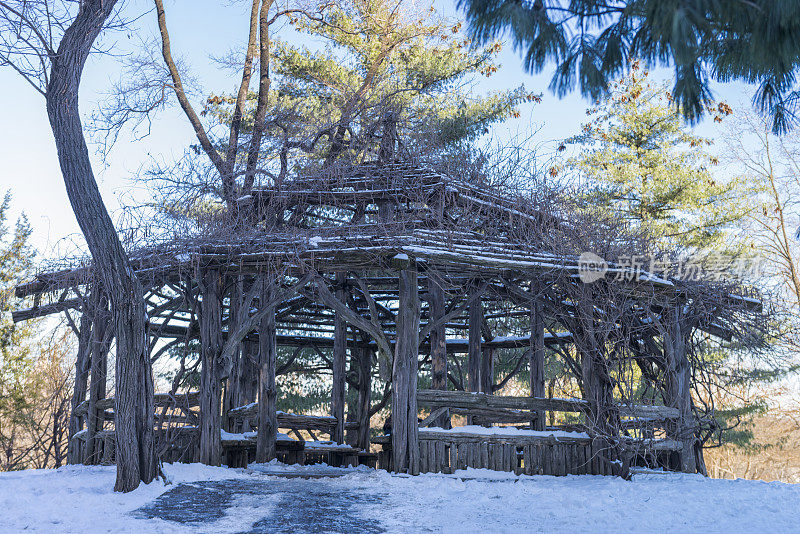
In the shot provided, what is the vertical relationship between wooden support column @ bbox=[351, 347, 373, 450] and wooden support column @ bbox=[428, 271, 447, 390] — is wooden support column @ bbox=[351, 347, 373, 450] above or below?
below

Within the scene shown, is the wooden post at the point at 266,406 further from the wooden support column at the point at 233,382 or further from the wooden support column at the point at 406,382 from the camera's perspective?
the wooden support column at the point at 406,382

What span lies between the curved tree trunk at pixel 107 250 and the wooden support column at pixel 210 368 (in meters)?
2.36

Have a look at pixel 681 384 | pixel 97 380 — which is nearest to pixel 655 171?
pixel 681 384

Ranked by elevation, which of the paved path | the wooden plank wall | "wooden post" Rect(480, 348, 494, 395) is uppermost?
"wooden post" Rect(480, 348, 494, 395)

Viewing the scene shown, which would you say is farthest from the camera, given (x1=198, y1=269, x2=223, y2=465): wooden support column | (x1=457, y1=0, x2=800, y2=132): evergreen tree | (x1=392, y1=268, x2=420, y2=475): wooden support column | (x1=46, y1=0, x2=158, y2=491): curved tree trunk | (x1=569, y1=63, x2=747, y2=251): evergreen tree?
(x1=569, y1=63, x2=747, y2=251): evergreen tree

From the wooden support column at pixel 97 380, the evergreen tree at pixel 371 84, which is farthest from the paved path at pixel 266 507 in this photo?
the evergreen tree at pixel 371 84

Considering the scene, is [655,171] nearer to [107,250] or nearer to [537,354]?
[537,354]

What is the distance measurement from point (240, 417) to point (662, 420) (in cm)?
748

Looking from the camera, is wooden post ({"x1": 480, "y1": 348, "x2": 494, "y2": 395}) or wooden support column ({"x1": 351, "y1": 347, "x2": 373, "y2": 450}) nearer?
wooden post ({"x1": 480, "y1": 348, "x2": 494, "y2": 395})

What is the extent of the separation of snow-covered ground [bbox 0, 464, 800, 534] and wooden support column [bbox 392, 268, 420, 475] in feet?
1.15

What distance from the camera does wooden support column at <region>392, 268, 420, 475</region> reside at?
878 cm

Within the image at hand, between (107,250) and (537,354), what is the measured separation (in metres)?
7.75

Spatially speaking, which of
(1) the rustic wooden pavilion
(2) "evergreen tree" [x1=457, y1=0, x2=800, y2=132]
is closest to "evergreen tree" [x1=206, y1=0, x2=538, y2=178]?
(1) the rustic wooden pavilion

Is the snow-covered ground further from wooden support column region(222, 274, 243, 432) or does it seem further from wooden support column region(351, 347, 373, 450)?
wooden support column region(351, 347, 373, 450)
